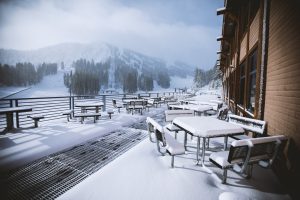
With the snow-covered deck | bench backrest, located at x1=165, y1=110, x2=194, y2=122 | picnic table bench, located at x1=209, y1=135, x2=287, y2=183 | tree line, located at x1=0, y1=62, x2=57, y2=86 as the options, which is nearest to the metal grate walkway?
the snow-covered deck

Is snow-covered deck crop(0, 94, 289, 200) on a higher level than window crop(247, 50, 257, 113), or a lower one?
lower

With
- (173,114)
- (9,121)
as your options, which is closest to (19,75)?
(9,121)

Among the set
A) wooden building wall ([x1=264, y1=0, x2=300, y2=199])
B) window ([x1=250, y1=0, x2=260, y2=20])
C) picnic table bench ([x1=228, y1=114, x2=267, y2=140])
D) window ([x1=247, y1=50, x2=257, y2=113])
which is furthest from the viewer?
window ([x1=247, y1=50, x2=257, y2=113])

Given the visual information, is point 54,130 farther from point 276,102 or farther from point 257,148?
point 276,102

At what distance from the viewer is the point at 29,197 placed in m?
2.46

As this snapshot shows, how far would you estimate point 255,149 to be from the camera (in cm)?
236

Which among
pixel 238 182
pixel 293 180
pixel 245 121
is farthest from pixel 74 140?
pixel 293 180

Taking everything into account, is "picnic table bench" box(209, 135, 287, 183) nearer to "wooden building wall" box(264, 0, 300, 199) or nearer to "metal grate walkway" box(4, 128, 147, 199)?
"wooden building wall" box(264, 0, 300, 199)

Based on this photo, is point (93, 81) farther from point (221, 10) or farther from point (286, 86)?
point (286, 86)

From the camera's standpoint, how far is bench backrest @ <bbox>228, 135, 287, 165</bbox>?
7.23 feet

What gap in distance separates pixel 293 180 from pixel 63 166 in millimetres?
3937

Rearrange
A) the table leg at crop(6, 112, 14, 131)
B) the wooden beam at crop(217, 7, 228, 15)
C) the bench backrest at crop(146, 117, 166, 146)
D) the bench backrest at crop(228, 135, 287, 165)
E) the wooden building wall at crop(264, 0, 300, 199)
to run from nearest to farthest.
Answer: the bench backrest at crop(228, 135, 287, 165)
the wooden building wall at crop(264, 0, 300, 199)
the bench backrest at crop(146, 117, 166, 146)
the table leg at crop(6, 112, 14, 131)
the wooden beam at crop(217, 7, 228, 15)

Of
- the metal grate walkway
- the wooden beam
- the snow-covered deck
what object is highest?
the wooden beam

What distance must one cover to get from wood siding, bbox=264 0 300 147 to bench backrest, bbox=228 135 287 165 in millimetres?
257
